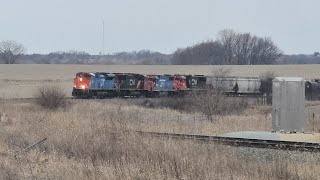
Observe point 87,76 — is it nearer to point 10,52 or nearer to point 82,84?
point 82,84

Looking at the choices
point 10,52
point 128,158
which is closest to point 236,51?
point 10,52

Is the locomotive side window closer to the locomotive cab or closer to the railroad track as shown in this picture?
the locomotive cab

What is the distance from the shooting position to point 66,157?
42.2 feet

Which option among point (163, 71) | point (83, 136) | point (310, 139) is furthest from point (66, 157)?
point (163, 71)

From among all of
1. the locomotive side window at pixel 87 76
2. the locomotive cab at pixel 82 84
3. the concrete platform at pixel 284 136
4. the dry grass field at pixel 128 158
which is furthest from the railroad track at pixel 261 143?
the locomotive side window at pixel 87 76

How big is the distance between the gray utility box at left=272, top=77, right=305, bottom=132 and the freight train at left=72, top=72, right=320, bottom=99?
36489 millimetres

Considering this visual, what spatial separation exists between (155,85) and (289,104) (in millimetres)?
45391

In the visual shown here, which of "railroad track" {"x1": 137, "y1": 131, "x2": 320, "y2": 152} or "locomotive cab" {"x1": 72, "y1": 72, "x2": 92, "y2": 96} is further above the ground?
"locomotive cab" {"x1": 72, "y1": 72, "x2": 92, "y2": 96}

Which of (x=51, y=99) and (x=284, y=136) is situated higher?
(x=51, y=99)

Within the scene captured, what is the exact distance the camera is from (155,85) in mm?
62531

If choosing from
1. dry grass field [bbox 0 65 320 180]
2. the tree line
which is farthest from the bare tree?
dry grass field [bbox 0 65 320 180]

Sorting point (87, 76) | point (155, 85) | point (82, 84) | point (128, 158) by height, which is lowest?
point (128, 158)

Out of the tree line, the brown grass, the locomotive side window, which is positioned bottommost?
the brown grass

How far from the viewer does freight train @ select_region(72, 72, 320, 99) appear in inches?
2226
